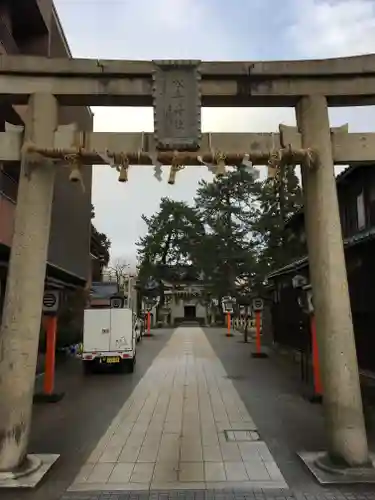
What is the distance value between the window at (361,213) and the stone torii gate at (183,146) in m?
7.88

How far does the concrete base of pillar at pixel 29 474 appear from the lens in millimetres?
6227

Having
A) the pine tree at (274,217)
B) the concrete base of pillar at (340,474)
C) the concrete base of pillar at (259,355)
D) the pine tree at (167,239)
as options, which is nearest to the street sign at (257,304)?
the concrete base of pillar at (259,355)

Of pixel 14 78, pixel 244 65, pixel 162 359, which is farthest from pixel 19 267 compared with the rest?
pixel 162 359

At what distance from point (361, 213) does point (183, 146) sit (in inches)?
393

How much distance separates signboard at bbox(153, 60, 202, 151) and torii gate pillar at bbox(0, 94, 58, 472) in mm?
1703

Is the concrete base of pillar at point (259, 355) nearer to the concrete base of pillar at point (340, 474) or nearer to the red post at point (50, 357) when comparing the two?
the red post at point (50, 357)

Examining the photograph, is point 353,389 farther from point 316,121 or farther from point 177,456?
point 316,121

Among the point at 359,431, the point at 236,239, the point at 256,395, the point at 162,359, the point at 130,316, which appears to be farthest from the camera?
the point at 236,239

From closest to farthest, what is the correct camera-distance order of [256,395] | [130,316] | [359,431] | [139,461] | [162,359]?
[359,431] → [139,461] → [256,395] → [130,316] → [162,359]

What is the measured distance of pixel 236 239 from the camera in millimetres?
49156

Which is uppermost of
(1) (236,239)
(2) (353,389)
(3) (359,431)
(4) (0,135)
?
→ (1) (236,239)

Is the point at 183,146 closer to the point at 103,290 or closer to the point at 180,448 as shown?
the point at 180,448

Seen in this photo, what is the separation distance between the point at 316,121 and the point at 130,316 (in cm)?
1287

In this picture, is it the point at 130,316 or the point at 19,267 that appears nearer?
the point at 19,267
